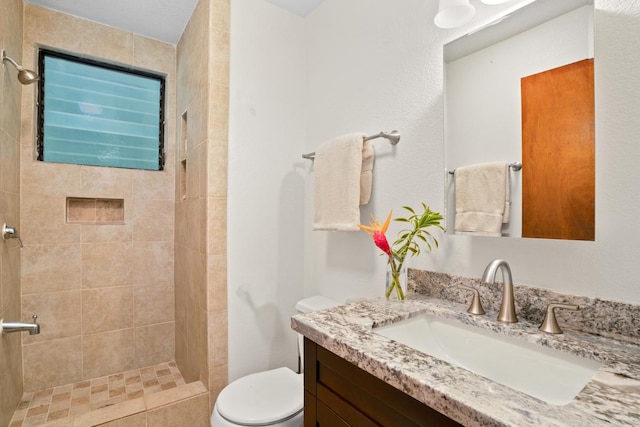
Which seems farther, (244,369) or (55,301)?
(55,301)

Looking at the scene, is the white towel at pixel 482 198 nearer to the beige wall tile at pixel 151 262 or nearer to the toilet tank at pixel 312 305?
the toilet tank at pixel 312 305

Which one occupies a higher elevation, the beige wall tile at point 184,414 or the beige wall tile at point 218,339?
the beige wall tile at point 218,339

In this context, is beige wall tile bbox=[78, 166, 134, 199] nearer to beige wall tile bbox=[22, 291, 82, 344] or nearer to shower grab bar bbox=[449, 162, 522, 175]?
beige wall tile bbox=[22, 291, 82, 344]

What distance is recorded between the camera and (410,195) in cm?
129

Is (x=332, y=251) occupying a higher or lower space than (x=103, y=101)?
lower

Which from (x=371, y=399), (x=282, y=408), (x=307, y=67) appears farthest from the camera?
(x=307, y=67)

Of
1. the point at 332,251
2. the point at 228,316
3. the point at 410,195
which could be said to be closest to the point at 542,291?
the point at 410,195

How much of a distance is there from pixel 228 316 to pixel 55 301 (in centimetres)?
123

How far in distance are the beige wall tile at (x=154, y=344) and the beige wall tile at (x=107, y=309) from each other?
124 millimetres

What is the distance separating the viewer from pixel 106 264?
6.89ft

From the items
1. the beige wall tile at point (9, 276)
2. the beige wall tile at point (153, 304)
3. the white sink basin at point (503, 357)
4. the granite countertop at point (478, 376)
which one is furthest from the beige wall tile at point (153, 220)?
the white sink basin at point (503, 357)

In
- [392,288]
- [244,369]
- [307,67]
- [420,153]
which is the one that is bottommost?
[244,369]

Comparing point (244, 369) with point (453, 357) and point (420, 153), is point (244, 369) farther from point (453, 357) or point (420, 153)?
point (420, 153)

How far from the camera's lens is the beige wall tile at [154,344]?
2191 mm
